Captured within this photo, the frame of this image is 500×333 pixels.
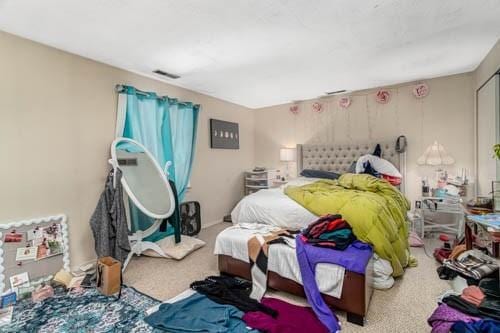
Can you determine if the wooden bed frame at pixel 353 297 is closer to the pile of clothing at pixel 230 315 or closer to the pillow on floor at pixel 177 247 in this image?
the pile of clothing at pixel 230 315

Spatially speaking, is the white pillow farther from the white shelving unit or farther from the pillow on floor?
the pillow on floor

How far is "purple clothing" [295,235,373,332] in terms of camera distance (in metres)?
1.86

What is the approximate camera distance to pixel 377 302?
216 centimetres

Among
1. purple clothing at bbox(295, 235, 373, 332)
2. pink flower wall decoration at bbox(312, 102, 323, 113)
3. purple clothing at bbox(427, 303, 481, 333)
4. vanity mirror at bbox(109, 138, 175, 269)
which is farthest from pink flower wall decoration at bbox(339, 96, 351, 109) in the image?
purple clothing at bbox(427, 303, 481, 333)

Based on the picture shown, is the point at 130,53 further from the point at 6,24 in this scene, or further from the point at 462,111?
the point at 462,111

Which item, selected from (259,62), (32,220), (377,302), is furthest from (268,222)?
(32,220)

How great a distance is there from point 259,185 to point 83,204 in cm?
312

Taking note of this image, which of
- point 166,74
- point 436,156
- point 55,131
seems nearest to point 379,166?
point 436,156

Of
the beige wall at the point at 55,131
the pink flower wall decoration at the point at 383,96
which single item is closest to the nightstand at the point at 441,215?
the pink flower wall decoration at the point at 383,96

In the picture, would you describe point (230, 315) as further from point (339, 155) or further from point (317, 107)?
point (317, 107)

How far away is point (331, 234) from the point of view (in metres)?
2.16

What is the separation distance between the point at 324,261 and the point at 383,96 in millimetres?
3467

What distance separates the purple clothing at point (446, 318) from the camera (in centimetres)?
132

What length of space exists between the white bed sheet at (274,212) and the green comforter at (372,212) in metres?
0.09
